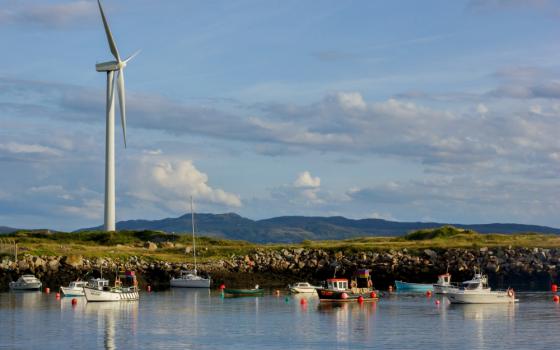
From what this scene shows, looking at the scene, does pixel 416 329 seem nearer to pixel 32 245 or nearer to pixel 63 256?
pixel 63 256

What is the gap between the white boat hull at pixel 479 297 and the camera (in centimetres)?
10056

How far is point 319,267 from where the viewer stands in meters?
138

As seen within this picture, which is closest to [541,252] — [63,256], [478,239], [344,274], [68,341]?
[478,239]

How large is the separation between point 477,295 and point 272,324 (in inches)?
1162

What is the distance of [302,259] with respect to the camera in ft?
460

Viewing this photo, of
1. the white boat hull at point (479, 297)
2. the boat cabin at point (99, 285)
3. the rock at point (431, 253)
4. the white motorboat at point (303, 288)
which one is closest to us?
the white boat hull at point (479, 297)

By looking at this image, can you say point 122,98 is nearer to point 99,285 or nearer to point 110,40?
point 110,40

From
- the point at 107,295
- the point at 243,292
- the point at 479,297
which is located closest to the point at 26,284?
the point at 107,295

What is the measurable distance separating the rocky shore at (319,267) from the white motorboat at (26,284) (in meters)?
2.58

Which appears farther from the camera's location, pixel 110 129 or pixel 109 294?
pixel 110 129

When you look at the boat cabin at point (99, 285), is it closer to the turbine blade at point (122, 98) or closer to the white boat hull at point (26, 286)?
the white boat hull at point (26, 286)

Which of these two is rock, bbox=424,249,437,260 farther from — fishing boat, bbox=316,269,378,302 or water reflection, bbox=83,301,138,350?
water reflection, bbox=83,301,138,350

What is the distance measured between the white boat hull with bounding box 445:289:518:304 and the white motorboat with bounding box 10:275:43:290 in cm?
5351

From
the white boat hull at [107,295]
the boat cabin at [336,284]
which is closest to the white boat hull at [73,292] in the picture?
the white boat hull at [107,295]
